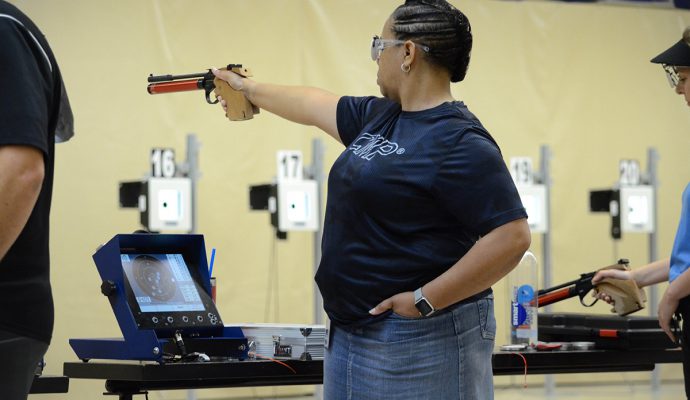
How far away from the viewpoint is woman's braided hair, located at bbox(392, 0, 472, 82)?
230cm

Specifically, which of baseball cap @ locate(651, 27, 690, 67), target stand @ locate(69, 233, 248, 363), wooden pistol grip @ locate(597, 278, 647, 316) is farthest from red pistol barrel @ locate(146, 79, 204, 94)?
wooden pistol grip @ locate(597, 278, 647, 316)

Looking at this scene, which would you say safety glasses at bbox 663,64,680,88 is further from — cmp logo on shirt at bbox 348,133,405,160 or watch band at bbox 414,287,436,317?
watch band at bbox 414,287,436,317

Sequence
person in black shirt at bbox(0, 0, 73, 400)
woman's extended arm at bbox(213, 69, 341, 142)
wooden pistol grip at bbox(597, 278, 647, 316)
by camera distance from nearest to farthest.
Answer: person in black shirt at bbox(0, 0, 73, 400) → woman's extended arm at bbox(213, 69, 341, 142) → wooden pistol grip at bbox(597, 278, 647, 316)

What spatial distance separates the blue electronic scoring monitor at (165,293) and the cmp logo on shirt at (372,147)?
0.77 m

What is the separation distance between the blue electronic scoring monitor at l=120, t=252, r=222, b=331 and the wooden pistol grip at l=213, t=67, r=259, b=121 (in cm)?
44

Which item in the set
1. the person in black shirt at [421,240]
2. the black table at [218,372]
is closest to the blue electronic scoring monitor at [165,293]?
the black table at [218,372]

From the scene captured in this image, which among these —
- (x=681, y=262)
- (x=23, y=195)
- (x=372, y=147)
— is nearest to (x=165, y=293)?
(x=372, y=147)

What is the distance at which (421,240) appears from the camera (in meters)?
2.24

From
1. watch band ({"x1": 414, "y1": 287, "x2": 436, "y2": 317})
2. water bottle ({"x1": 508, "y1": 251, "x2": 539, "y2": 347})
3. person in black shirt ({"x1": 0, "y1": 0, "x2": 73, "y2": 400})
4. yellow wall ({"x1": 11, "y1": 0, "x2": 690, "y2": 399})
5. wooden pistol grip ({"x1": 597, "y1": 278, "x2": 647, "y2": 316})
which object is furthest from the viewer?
yellow wall ({"x1": 11, "y1": 0, "x2": 690, "y2": 399})

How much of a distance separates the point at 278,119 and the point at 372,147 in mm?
5022

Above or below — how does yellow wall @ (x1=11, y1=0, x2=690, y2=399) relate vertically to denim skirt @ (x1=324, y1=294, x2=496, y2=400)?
above

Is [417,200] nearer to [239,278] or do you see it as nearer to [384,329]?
[384,329]

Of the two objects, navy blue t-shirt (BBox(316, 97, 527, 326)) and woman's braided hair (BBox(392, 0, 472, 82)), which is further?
woman's braided hair (BBox(392, 0, 472, 82))

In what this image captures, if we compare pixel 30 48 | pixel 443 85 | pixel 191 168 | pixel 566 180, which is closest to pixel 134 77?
pixel 191 168
